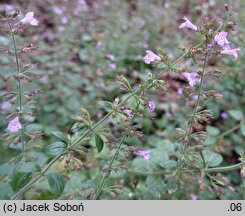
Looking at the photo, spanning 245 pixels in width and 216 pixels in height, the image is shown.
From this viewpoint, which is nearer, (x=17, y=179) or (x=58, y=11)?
(x=17, y=179)

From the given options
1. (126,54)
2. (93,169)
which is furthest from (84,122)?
(126,54)

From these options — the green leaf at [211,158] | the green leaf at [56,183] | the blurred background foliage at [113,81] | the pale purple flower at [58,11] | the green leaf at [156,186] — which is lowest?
the green leaf at [56,183]

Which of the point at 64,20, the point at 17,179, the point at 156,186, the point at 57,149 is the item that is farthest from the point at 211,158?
the point at 64,20

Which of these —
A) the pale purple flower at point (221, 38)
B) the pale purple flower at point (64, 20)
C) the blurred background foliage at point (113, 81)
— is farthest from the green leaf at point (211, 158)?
the pale purple flower at point (64, 20)

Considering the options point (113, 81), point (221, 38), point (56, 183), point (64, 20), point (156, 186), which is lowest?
point (56, 183)

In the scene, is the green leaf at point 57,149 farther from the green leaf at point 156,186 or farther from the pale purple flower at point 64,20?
the pale purple flower at point 64,20

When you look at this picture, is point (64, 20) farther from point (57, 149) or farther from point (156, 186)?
point (57, 149)

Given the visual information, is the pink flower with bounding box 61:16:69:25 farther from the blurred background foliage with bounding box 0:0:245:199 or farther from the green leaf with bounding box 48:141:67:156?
the green leaf with bounding box 48:141:67:156

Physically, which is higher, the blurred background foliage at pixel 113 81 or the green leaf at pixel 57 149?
the blurred background foliage at pixel 113 81
